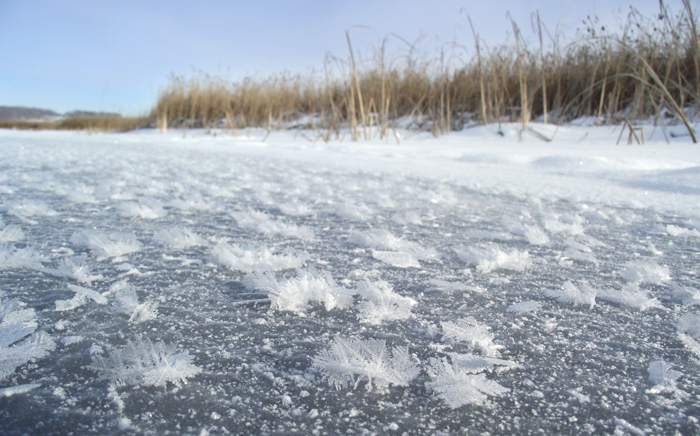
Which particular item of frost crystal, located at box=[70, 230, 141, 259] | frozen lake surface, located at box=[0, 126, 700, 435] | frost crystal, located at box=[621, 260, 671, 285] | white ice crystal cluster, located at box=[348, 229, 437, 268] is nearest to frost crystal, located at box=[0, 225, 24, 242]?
frozen lake surface, located at box=[0, 126, 700, 435]

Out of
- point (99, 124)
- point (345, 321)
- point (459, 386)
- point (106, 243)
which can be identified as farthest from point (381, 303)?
point (99, 124)

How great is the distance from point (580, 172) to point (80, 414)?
2.27m

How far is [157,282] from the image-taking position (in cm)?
68

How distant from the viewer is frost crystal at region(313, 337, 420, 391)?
43 centimetres

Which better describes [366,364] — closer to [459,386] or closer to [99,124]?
[459,386]

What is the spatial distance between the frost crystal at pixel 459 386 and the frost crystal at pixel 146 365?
264 millimetres

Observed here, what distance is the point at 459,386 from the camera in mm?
416

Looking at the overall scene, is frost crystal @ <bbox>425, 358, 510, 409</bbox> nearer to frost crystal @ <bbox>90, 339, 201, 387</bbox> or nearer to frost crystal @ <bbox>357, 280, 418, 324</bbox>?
frost crystal @ <bbox>357, 280, 418, 324</bbox>

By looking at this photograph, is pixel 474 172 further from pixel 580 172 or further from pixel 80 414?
pixel 80 414

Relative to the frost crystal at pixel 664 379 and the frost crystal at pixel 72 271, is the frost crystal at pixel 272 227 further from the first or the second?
the frost crystal at pixel 664 379

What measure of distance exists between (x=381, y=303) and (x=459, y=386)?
204mm

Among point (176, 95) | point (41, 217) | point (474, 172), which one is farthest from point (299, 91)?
point (41, 217)

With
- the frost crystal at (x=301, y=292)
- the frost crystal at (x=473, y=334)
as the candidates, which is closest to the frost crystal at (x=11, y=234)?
the frost crystal at (x=301, y=292)

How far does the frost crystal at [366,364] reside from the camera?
431 millimetres
